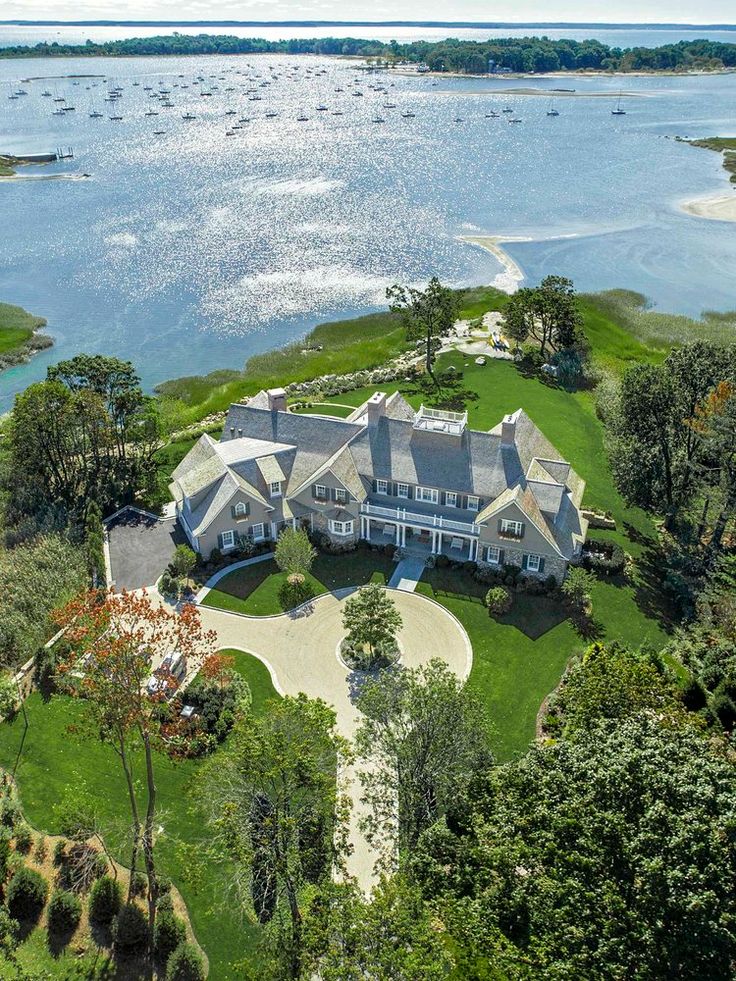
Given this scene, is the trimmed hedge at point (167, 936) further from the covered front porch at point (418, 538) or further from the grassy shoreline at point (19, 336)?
the grassy shoreline at point (19, 336)

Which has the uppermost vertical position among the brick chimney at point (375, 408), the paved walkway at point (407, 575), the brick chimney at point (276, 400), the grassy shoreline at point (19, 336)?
the brick chimney at point (375, 408)

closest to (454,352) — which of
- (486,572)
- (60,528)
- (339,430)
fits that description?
(339,430)

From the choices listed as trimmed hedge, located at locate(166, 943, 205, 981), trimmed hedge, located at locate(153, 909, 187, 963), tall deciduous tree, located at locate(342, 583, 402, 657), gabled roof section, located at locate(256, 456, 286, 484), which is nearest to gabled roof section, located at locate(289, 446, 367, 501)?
gabled roof section, located at locate(256, 456, 286, 484)

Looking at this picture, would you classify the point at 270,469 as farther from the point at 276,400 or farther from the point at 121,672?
the point at 121,672

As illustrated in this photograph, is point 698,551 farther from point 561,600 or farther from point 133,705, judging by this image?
point 133,705

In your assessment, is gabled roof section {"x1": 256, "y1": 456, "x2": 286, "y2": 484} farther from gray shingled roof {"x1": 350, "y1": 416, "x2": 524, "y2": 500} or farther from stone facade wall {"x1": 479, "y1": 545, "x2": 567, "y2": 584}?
stone facade wall {"x1": 479, "y1": 545, "x2": 567, "y2": 584}

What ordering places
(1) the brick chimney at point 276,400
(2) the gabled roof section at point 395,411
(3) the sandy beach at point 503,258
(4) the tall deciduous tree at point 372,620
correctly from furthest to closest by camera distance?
(3) the sandy beach at point 503,258 → (1) the brick chimney at point 276,400 → (2) the gabled roof section at point 395,411 → (4) the tall deciduous tree at point 372,620

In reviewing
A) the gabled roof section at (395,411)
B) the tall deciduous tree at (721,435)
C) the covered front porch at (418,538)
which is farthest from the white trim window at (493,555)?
the tall deciduous tree at (721,435)
